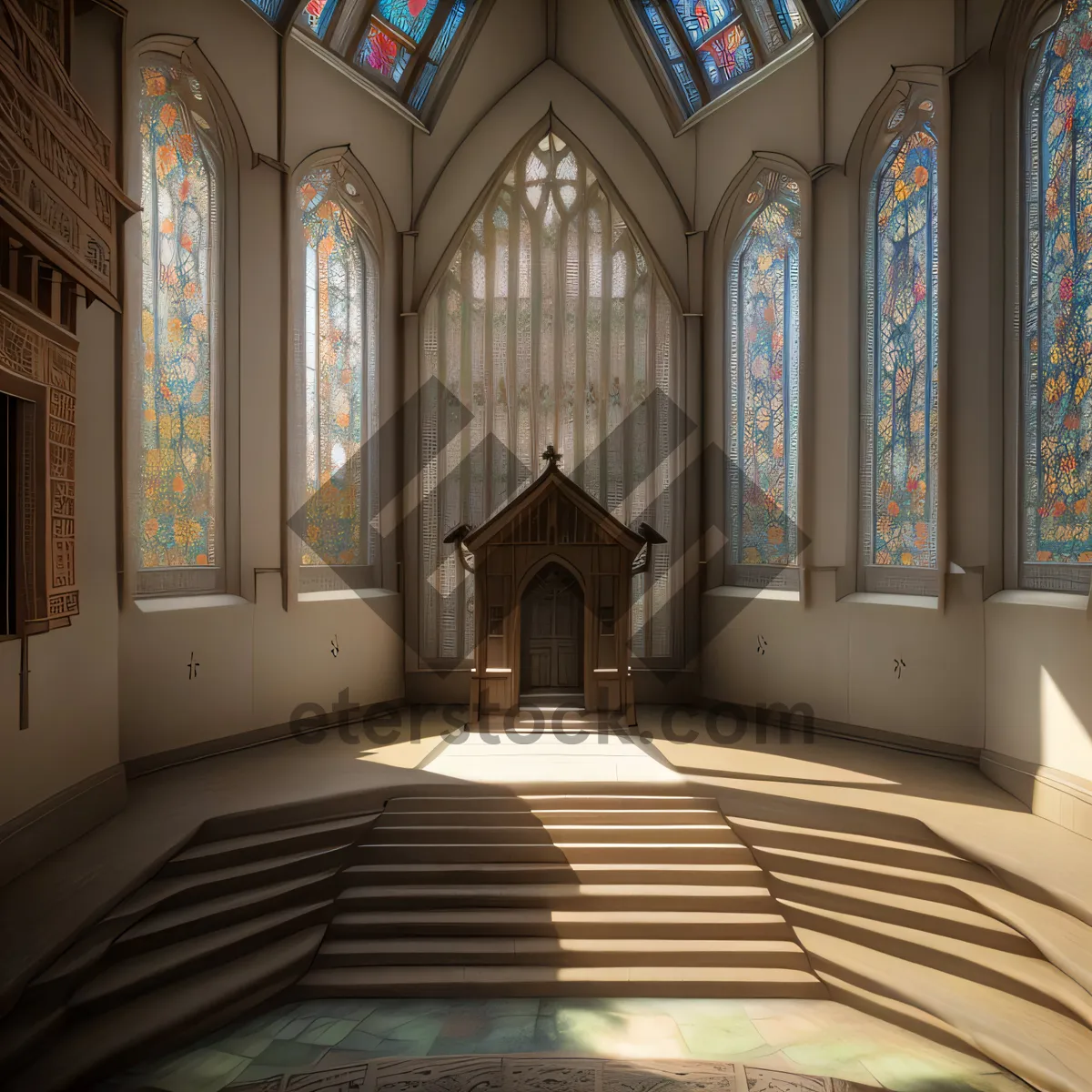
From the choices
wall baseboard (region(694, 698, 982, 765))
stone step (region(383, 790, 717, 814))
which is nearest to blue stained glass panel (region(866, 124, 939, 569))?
wall baseboard (region(694, 698, 982, 765))

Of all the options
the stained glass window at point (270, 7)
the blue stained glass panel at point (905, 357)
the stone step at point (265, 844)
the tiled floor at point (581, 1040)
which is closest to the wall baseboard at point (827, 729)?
the blue stained glass panel at point (905, 357)

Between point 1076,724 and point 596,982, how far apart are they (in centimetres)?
339

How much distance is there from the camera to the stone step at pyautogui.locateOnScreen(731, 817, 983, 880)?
5117 millimetres

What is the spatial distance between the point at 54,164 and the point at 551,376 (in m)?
5.22

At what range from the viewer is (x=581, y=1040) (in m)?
4.21

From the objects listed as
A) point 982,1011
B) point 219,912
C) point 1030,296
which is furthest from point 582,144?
point 982,1011

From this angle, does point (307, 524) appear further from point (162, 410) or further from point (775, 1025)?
point (775, 1025)

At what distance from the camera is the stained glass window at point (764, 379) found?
8258mm

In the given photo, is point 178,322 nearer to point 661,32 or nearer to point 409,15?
point 409,15

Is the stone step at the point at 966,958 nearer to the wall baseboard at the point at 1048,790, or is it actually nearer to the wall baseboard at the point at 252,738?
the wall baseboard at the point at 1048,790

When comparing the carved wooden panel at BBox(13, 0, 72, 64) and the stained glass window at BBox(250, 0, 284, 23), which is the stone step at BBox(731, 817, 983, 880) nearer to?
the carved wooden panel at BBox(13, 0, 72, 64)

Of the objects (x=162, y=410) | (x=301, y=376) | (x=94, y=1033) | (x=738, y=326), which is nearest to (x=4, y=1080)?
(x=94, y=1033)

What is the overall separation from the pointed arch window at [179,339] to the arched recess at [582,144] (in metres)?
2.51

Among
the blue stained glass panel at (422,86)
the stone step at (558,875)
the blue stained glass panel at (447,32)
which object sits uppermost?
the blue stained glass panel at (447,32)
